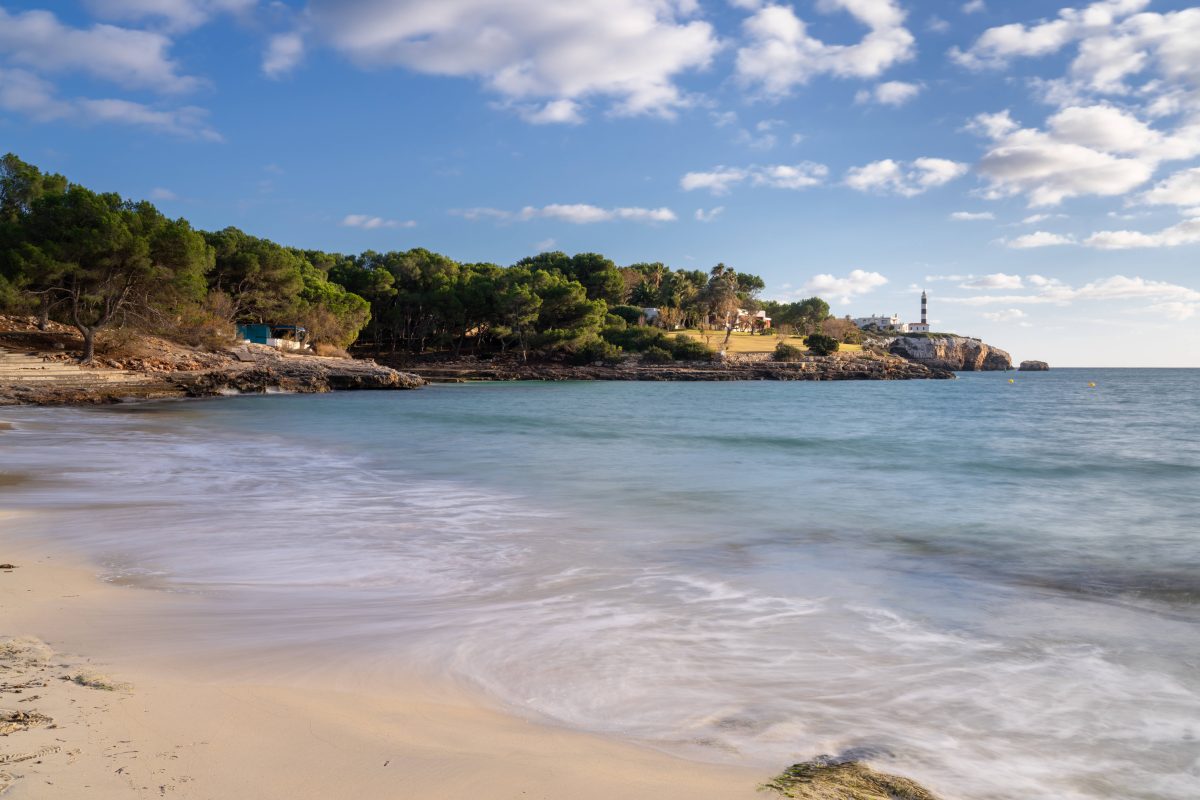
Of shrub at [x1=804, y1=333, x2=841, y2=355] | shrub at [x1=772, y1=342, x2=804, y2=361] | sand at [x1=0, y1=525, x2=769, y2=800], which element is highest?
shrub at [x1=804, y1=333, x2=841, y2=355]

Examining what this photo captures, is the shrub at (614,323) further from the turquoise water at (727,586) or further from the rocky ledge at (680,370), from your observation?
the turquoise water at (727,586)

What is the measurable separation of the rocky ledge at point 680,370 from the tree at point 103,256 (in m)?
27.6

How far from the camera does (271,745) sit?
9.50 feet

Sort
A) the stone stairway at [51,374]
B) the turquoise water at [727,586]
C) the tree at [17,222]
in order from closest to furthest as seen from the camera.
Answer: the turquoise water at [727,586] < the stone stairway at [51,374] < the tree at [17,222]

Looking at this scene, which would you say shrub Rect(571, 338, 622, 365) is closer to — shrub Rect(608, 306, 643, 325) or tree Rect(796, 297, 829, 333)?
shrub Rect(608, 306, 643, 325)

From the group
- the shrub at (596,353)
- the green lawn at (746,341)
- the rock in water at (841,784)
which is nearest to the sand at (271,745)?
the rock in water at (841,784)

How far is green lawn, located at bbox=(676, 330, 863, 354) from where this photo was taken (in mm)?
85000

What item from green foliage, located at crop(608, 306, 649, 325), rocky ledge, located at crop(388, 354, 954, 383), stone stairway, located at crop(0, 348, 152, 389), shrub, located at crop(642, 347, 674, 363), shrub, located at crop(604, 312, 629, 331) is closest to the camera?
stone stairway, located at crop(0, 348, 152, 389)

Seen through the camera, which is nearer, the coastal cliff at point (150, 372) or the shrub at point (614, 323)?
the coastal cliff at point (150, 372)

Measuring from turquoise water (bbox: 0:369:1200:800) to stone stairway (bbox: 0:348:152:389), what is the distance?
14.1m

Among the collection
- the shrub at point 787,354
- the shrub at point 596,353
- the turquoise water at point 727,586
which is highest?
the shrub at point 787,354

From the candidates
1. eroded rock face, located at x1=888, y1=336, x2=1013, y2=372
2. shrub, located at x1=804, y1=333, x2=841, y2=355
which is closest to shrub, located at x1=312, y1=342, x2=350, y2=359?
shrub, located at x1=804, y1=333, x2=841, y2=355

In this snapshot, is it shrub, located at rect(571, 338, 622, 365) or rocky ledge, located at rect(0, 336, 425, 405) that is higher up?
shrub, located at rect(571, 338, 622, 365)

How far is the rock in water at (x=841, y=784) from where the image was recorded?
276cm
